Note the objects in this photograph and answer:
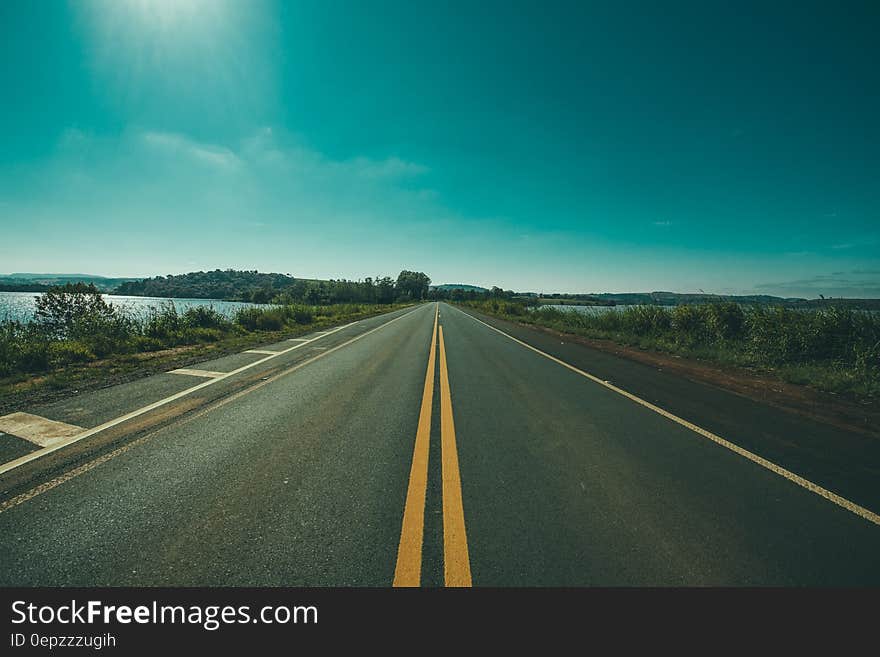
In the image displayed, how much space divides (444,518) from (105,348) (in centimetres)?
1086

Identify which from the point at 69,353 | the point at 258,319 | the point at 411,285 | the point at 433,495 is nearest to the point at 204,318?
the point at 258,319

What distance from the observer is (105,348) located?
886cm

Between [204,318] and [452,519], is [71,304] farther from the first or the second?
[452,519]

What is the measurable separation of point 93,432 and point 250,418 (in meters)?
1.56

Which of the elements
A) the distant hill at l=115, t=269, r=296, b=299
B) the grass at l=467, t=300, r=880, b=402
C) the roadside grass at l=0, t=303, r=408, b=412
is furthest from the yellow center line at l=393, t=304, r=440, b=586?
the distant hill at l=115, t=269, r=296, b=299

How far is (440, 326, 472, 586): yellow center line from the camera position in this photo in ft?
6.21

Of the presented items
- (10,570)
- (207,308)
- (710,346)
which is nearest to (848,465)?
(10,570)

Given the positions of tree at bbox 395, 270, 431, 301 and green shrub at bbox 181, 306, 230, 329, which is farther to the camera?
tree at bbox 395, 270, 431, 301

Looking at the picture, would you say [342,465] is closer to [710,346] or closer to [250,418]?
[250,418]

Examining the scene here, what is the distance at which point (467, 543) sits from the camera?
2.16 m

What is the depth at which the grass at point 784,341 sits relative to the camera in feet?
23.5

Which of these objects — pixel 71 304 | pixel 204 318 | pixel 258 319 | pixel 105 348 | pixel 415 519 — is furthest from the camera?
pixel 258 319

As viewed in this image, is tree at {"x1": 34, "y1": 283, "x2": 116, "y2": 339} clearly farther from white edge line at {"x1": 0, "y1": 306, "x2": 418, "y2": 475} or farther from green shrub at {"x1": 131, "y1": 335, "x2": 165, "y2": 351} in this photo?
white edge line at {"x1": 0, "y1": 306, "x2": 418, "y2": 475}

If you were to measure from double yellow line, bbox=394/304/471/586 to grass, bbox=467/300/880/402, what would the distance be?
25.8 ft
